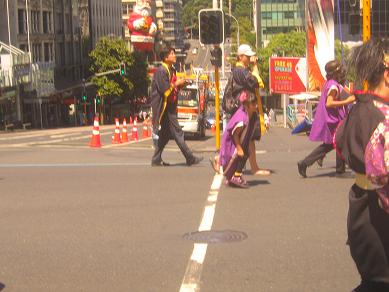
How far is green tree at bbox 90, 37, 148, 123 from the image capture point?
7812 cm

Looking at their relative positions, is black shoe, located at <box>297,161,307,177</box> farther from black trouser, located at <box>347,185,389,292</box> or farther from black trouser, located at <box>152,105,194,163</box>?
black trouser, located at <box>347,185,389,292</box>

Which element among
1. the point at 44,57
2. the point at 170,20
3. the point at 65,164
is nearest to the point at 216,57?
the point at 65,164

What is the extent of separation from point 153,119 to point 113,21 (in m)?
101

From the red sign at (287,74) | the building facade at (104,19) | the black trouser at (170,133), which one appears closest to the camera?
the black trouser at (170,133)

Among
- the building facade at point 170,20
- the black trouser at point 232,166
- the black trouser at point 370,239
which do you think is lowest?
the black trouser at point 232,166

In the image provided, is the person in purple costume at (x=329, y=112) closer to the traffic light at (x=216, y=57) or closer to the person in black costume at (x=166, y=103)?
the person in black costume at (x=166, y=103)

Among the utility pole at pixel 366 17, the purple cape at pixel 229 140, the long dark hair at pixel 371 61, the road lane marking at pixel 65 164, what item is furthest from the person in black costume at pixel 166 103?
the long dark hair at pixel 371 61

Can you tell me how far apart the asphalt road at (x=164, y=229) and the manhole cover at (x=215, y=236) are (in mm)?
88

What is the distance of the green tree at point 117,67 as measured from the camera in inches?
3076

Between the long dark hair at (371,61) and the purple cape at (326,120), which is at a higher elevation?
Answer: the long dark hair at (371,61)

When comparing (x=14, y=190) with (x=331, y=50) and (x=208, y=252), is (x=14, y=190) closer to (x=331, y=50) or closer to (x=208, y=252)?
(x=208, y=252)

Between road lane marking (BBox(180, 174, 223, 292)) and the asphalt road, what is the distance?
2 cm

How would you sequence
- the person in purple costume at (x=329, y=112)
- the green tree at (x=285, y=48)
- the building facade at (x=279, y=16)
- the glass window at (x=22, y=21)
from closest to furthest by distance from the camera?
the person in purple costume at (x=329, y=112) < the glass window at (x=22, y=21) < the green tree at (x=285, y=48) < the building facade at (x=279, y=16)

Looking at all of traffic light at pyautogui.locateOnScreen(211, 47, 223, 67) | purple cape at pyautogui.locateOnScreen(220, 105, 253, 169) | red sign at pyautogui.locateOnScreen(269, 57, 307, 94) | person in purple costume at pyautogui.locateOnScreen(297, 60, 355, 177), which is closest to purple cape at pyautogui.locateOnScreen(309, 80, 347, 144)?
person in purple costume at pyautogui.locateOnScreen(297, 60, 355, 177)
